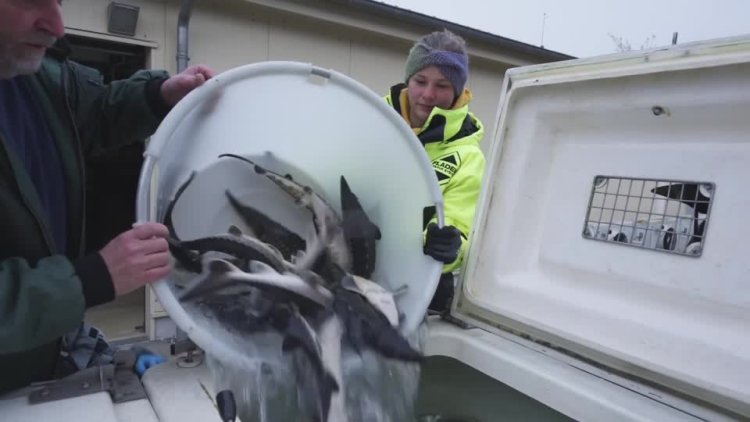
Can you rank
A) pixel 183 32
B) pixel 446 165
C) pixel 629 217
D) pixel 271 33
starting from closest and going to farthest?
1. pixel 629 217
2. pixel 446 165
3. pixel 183 32
4. pixel 271 33

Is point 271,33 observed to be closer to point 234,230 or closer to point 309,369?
point 234,230

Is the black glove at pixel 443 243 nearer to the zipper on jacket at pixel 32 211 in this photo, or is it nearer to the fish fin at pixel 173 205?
the fish fin at pixel 173 205

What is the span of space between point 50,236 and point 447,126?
4.26 ft

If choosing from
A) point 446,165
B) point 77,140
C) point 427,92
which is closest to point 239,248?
point 77,140

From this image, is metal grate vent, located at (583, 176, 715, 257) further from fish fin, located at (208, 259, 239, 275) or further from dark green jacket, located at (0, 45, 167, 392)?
dark green jacket, located at (0, 45, 167, 392)

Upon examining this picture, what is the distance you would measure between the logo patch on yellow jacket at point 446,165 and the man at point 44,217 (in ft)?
2.78

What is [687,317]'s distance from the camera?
121 centimetres

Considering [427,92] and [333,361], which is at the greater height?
[427,92]

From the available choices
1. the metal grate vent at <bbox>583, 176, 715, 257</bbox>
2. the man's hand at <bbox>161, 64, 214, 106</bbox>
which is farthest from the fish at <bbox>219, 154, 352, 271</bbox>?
the metal grate vent at <bbox>583, 176, 715, 257</bbox>

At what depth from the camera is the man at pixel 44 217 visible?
85 cm

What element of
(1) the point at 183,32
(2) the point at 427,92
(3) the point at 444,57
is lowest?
(2) the point at 427,92

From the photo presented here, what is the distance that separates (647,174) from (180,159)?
121 centimetres

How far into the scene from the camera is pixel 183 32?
336 cm

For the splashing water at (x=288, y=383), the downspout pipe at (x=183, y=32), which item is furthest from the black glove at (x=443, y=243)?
the downspout pipe at (x=183, y=32)
